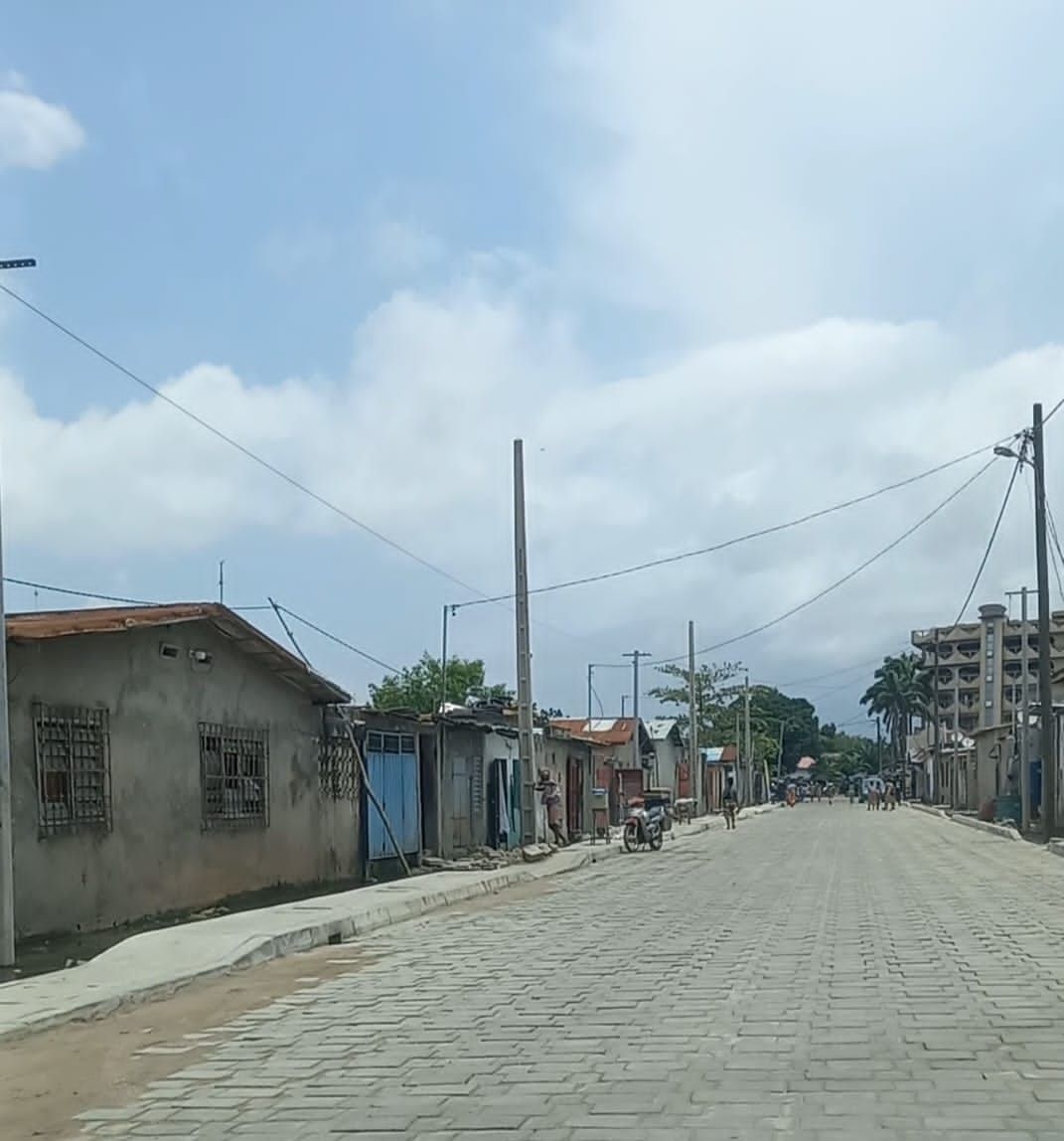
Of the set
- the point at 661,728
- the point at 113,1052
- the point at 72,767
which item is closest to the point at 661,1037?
the point at 113,1052

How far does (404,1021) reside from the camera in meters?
11.1

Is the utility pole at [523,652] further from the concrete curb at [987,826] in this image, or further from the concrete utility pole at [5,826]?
the concrete utility pole at [5,826]

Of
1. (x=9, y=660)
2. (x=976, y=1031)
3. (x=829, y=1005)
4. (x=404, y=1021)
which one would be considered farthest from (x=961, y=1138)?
(x=9, y=660)

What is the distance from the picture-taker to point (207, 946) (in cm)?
1531

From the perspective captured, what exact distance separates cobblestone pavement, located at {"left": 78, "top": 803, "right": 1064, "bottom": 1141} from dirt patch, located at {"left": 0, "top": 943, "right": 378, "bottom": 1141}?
0.76 ft

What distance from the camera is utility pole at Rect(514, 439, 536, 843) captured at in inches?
1270

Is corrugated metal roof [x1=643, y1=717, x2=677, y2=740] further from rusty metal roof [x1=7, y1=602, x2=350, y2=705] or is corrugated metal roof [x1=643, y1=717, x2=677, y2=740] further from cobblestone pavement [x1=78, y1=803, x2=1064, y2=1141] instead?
cobblestone pavement [x1=78, y1=803, x2=1064, y2=1141]

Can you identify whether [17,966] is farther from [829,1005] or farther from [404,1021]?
[829,1005]

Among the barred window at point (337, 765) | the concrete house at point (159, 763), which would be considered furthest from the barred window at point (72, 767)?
the barred window at point (337, 765)

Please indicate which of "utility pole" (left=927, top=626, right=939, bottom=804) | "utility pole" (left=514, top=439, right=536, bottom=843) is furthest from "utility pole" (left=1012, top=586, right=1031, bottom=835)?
"utility pole" (left=927, top=626, right=939, bottom=804)

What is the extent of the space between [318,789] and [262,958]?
382 inches

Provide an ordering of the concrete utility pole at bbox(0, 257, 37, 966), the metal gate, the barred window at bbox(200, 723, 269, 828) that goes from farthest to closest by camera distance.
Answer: the metal gate
the barred window at bbox(200, 723, 269, 828)
the concrete utility pole at bbox(0, 257, 37, 966)

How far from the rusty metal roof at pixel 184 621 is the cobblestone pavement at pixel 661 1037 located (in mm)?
4635

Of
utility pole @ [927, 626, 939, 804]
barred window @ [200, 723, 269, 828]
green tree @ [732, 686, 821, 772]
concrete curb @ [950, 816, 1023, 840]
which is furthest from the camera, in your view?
green tree @ [732, 686, 821, 772]
